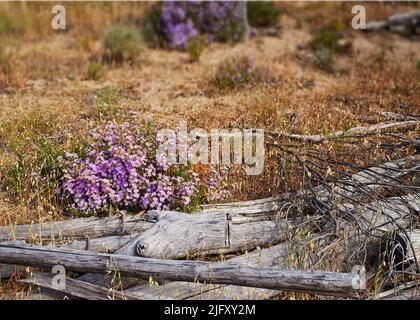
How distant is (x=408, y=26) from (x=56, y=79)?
7823 mm

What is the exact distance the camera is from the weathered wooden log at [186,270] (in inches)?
180

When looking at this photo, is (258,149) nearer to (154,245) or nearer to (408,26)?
(154,245)

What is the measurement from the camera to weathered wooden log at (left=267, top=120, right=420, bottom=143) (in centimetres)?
671

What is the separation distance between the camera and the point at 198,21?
12414mm

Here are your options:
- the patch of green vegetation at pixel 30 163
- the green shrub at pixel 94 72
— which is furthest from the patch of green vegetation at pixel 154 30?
the patch of green vegetation at pixel 30 163

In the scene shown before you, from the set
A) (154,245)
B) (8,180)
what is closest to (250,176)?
(154,245)

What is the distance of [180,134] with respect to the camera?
6461 mm

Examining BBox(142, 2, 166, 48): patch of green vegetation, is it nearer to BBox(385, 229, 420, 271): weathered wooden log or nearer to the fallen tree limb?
the fallen tree limb

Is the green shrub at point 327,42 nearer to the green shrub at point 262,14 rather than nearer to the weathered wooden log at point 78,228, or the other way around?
the green shrub at point 262,14

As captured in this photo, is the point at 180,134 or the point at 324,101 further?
the point at 324,101

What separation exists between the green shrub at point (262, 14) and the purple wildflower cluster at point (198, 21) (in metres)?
1.16
